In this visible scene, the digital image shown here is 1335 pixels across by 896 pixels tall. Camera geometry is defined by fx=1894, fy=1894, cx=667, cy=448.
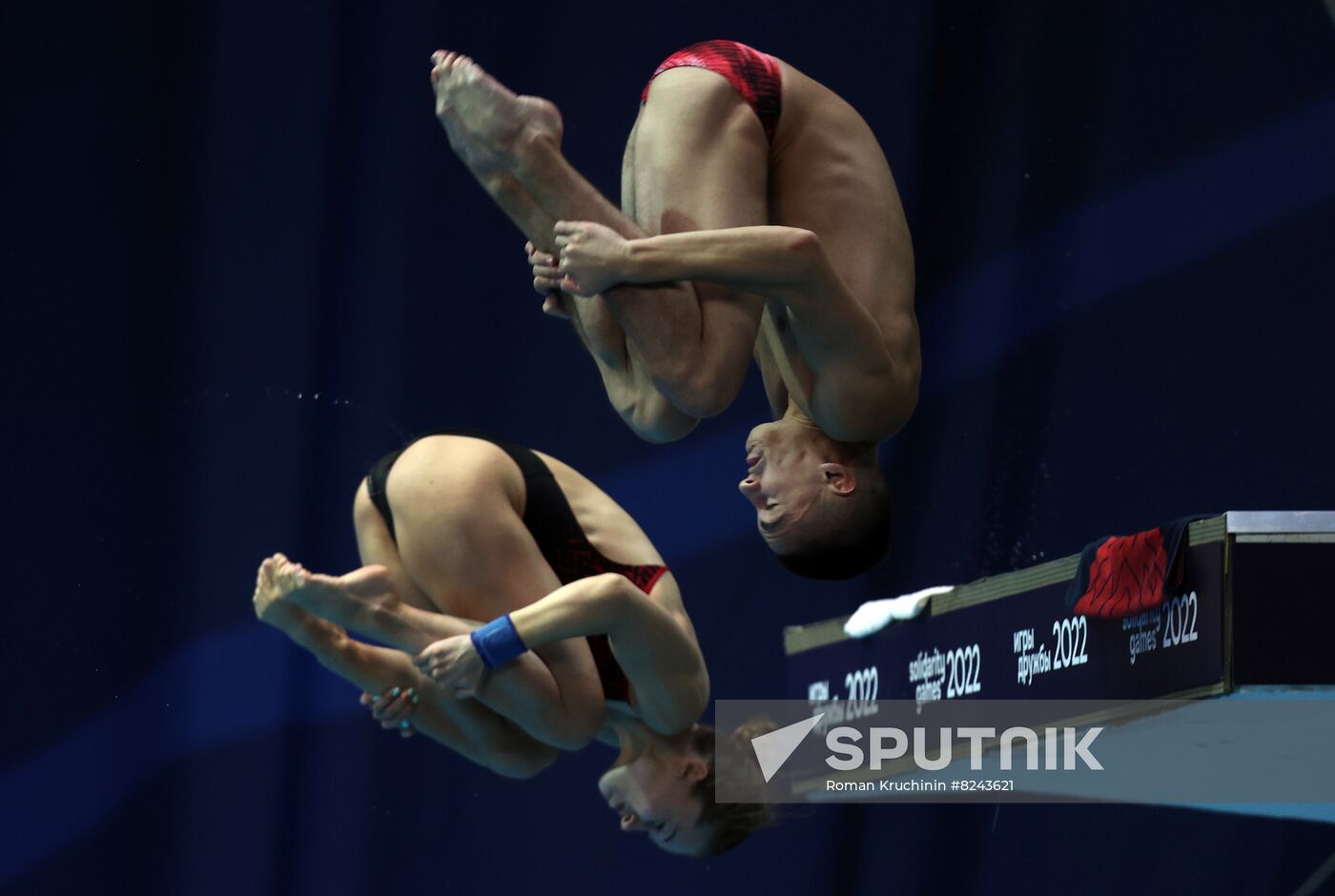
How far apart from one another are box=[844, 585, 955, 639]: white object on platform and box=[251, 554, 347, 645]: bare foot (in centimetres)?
139

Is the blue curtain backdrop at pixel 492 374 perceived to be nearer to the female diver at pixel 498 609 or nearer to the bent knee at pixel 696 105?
the female diver at pixel 498 609

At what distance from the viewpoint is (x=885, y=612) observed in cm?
459

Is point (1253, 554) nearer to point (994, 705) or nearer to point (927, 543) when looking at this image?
point (994, 705)

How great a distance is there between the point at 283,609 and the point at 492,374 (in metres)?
1.78

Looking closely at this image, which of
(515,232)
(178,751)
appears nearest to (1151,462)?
(515,232)

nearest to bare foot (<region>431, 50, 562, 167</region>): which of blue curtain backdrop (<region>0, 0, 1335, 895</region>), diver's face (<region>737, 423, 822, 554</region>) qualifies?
diver's face (<region>737, 423, 822, 554</region>)

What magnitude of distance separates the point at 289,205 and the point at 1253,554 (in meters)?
2.88

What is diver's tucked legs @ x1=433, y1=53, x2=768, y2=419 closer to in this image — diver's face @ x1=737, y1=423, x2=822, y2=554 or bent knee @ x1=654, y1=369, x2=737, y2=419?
bent knee @ x1=654, y1=369, x2=737, y2=419

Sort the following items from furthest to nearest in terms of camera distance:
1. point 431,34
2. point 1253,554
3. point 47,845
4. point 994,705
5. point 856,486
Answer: point 431,34
point 47,845
point 994,705
point 856,486
point 1253,554

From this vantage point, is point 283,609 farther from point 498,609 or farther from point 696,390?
point 696,390

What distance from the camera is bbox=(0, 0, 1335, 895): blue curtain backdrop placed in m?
4.86

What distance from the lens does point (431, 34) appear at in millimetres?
5070

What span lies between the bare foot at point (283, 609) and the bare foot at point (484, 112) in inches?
36.1

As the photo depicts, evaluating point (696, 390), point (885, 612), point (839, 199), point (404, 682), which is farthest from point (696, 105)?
point (885, 612)
